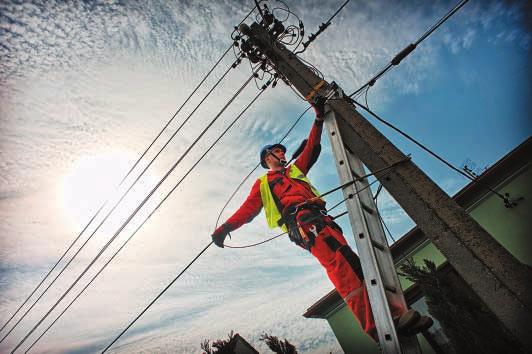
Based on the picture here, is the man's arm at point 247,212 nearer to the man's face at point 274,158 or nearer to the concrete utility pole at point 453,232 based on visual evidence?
the man's face at point 274,158

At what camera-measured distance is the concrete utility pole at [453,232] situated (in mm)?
1597

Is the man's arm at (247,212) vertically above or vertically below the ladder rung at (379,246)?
above

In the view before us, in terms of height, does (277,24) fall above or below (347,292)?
above

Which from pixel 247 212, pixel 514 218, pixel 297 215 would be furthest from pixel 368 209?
pixel 514 218

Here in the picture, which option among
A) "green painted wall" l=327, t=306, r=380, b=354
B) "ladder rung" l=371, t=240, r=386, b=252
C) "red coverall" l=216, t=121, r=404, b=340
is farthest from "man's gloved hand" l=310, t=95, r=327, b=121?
"green painted wall" l=327, t=306, r=380, b=354

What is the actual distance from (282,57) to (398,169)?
283cm

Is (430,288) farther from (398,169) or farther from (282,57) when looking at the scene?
(282,57)

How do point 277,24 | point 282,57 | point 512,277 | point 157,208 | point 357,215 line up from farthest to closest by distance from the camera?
point 157,208 → point 277,24 → point 282,57 → point 357,215 → point 512,277

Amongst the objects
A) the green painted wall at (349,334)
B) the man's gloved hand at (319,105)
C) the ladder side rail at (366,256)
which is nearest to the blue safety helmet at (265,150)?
the man's gloved hand at (319,105)

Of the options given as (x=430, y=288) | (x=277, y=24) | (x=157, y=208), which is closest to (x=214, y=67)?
(x=277, y=24)

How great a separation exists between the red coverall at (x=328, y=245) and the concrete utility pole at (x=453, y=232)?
738mm

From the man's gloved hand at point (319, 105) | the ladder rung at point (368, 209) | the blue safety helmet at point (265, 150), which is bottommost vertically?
the ladder rung at point (368, 209)

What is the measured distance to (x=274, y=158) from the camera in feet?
17.0

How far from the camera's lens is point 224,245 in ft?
15.0
